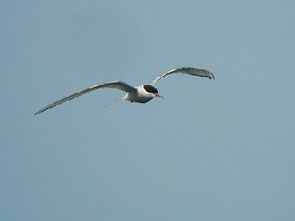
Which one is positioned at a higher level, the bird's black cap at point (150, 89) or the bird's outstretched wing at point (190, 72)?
the bird's outstretched wing at point (190, 72)

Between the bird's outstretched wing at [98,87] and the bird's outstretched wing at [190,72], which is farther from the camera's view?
the bird's outstretched wing at [190,72]

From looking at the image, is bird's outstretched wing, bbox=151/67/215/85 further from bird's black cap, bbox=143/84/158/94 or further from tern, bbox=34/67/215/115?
bird's black cap, bbox=143/84/158/94

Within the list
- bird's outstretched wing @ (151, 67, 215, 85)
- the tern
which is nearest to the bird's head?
the tern

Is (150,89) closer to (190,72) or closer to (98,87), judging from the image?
(98,87)

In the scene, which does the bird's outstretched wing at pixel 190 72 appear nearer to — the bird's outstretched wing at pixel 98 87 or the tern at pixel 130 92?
the tern at pixel 130 92

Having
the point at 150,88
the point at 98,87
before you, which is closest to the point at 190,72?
the point at 150,88

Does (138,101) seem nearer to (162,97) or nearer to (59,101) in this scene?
(162,97)

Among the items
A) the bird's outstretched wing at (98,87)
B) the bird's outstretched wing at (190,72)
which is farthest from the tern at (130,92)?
the bird's outstretched wing at (190,72)

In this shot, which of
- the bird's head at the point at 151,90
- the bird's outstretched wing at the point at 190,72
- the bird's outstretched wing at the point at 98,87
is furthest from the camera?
the bird's outstretched wing at the point at 190,72

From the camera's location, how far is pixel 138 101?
1724 inches

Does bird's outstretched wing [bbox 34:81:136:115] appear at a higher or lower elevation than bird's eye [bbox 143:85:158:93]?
lower

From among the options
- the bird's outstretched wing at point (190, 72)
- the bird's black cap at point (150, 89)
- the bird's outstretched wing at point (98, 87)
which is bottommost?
the bird's outstretched wing at point (98, 87)

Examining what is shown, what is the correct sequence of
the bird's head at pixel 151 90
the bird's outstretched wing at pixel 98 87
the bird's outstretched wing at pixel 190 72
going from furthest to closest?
the bird's outstretched wing at pixel 190 72 < the bird's head at pixel 151 90 < the bird's outstretched wing at pixel 98 87

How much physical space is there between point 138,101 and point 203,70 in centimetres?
749
